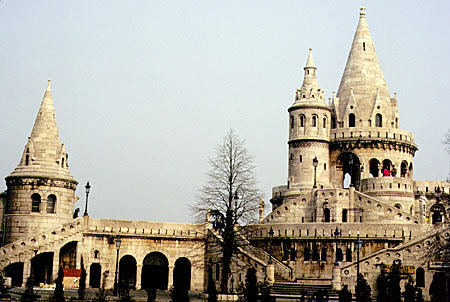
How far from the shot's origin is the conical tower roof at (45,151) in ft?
177

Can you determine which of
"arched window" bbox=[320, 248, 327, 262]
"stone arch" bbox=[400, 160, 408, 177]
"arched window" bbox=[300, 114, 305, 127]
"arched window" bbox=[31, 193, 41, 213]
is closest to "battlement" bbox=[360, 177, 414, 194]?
"stone arch" bbox=[400, 160, 408, 177]

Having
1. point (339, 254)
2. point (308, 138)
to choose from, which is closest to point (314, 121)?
point (308, 138)

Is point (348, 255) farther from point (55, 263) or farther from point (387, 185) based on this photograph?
point (55, 263)

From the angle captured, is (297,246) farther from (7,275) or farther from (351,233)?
(7,275)

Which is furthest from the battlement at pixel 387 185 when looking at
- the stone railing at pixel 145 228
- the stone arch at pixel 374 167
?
the stone railing at pixel 145 228

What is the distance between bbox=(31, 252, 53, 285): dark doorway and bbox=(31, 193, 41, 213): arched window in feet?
9.83

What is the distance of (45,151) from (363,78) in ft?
97.5

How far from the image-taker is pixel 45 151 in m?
54.9

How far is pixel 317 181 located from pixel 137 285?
731 inches

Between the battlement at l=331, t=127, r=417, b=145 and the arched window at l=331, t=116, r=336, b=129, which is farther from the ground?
the arched window at l=331, t=116, r=336, b=129

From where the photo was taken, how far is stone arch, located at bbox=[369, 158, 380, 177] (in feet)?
221

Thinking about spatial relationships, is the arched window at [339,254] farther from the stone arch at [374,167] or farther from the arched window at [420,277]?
the stone arch at [374,167]

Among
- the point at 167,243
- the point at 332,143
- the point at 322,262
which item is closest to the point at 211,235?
the point at 167,243

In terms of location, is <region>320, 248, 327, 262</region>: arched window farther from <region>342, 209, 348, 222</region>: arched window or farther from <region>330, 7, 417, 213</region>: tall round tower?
<region>330, 7, 417, 213</region>: tall round tower
